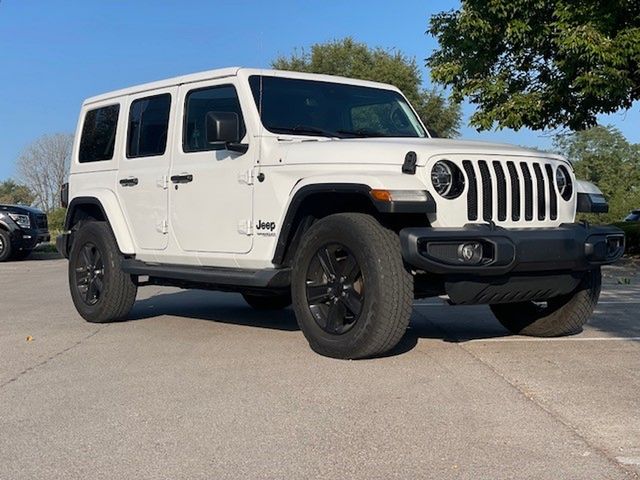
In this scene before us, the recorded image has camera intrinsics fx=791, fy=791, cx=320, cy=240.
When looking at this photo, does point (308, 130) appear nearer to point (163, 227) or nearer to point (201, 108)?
point (201, 108)

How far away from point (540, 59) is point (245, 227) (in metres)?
12.1

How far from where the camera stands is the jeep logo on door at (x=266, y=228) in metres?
6.13

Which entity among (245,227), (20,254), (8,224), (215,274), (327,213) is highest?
(327,213)

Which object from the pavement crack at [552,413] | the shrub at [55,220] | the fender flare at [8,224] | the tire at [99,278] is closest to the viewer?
the pavement crack at [552,413]

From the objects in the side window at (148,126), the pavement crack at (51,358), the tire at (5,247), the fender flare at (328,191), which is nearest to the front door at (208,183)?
the side window at (148,126)

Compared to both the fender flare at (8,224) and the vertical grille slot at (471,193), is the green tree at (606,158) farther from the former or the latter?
the vertical grille slot at (471,193)

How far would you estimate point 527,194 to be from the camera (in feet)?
18.7

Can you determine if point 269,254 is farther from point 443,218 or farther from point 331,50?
point 331,50

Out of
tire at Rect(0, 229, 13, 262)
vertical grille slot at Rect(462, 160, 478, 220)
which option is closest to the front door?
vertical grille slot at Rect(462, 160, 478, 220)

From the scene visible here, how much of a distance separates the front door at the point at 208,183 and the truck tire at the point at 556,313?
2.38m

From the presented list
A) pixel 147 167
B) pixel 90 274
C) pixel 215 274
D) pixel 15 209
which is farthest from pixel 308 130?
pixel 15 209

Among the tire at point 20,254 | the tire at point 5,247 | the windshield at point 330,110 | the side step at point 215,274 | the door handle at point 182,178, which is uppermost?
the windshield at point 330,110

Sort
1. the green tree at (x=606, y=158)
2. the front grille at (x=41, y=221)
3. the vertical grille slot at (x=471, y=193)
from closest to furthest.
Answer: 1. the vertical grille slot at (x=471, y=193)
2. the front grille at (x=41, y=221)
3. the green tree at (x=606, y=158)

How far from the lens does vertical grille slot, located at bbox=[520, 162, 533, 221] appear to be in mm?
5695
